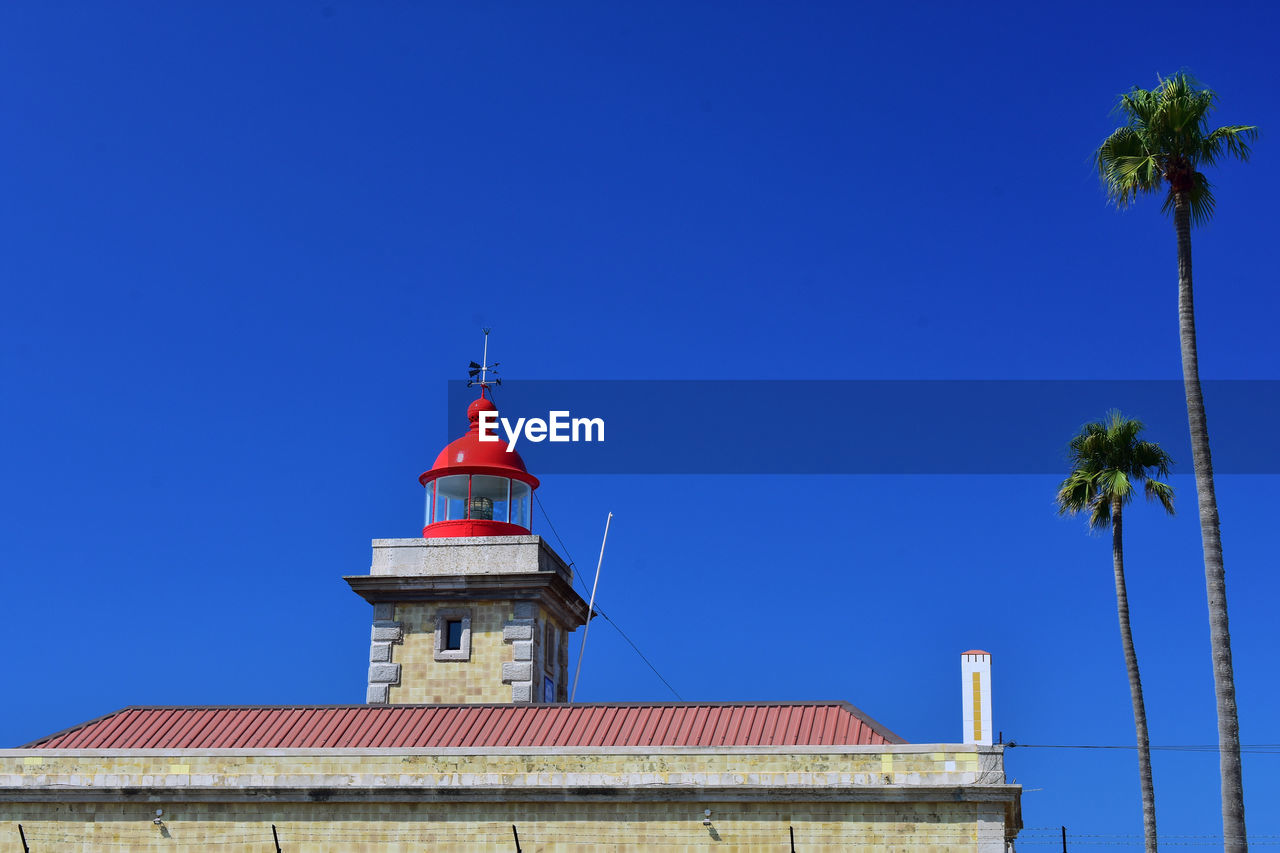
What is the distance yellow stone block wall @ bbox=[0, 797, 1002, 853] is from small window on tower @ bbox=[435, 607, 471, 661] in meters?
7.48

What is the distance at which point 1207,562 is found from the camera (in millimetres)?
23562

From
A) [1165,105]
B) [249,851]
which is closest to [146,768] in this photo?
[249,851]

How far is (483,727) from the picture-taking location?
84.9 ft

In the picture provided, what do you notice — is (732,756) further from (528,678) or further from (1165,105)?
(1165,105)

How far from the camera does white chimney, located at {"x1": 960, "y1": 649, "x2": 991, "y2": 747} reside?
2342 centimetres

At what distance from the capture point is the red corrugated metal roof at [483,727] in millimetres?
24734

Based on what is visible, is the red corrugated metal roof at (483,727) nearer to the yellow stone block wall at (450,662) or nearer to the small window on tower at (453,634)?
the yellow stone block wall at (450,662)

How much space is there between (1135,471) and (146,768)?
79.6ft

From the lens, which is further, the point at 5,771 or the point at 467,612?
the point at 467,612

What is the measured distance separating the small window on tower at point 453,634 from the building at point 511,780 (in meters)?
4.57

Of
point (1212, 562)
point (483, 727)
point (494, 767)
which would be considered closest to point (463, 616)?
point (483, 727)

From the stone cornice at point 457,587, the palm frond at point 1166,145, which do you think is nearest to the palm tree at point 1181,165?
the palm frond at point 1166,145

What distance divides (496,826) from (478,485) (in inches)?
470

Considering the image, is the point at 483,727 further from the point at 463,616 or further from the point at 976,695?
the point at 976,695
